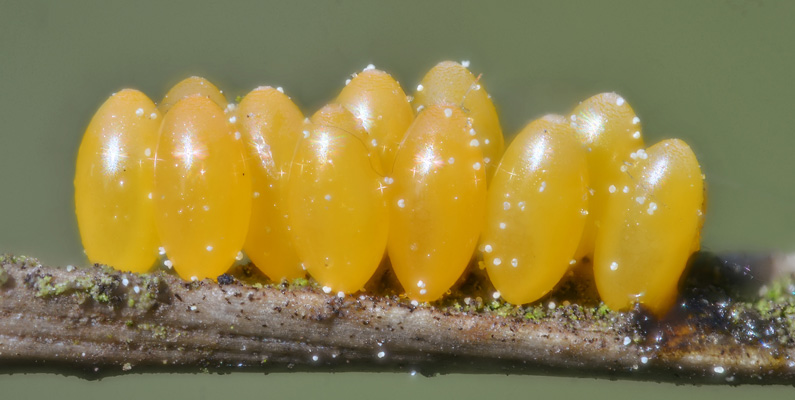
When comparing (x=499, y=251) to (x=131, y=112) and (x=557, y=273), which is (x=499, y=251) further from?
(x=131, y=112)

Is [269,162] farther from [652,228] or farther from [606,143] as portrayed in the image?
[652,228]

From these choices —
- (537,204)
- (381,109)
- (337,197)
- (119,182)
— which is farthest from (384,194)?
(119,182)

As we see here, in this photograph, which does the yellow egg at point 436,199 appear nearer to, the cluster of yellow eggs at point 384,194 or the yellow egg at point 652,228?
the cluster of yellow eggs at point 384,194

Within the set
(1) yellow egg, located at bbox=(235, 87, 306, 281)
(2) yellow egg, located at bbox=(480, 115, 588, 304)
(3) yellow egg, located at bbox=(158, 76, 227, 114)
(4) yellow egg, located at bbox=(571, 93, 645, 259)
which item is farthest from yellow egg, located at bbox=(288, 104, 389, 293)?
(4) yellow egg, located at bbox=(571, 93, 645, 259)

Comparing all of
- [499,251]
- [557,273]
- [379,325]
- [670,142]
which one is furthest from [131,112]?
[670,142]

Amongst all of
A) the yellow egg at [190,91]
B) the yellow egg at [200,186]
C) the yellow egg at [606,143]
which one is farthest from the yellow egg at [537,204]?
the yellow egg at [190,91]

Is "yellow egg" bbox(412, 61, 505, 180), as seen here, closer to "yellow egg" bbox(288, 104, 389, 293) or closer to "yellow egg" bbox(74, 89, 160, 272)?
"yellow egg" bbox(288, 104, 389, 293)
